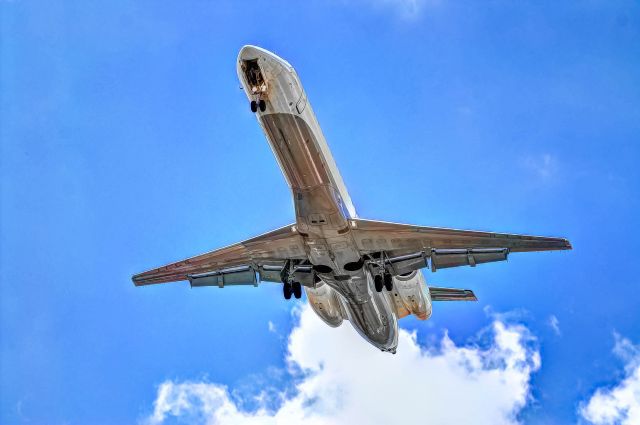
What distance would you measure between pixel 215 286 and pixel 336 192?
31.9ft

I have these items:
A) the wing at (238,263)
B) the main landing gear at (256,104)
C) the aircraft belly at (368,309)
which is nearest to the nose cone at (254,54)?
the main landing gear at (256,104)

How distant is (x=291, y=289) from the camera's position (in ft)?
99.2

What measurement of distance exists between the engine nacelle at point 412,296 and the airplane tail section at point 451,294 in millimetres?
3455

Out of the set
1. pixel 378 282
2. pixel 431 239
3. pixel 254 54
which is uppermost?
pixel 254 54

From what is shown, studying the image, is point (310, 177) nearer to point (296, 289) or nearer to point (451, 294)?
point (296, 289)

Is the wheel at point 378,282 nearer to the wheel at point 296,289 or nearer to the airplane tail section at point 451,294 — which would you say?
the wheel at point 296,289

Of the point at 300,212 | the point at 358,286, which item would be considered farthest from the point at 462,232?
the point at 300,212

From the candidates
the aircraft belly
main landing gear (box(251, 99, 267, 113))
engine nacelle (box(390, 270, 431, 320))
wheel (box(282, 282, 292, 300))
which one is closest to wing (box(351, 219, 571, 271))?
engine nacelle (box(390, 270, 431, 320))

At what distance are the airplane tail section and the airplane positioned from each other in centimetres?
344

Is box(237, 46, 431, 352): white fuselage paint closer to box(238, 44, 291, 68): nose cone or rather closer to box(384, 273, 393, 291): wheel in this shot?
box(238, 44, 291, 68): nose cone

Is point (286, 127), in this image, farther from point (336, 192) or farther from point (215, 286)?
point (215, 286)

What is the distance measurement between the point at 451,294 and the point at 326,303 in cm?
808

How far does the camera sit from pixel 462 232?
2827cm

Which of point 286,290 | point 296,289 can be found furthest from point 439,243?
point 286,290
